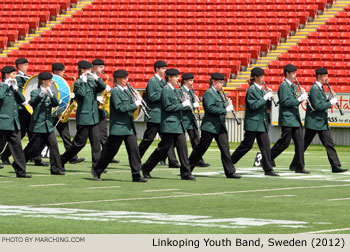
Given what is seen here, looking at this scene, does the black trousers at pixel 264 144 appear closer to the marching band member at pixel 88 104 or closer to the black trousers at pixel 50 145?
the marching band member at pixel 88 104

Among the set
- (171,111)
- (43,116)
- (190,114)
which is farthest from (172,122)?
(190,114)

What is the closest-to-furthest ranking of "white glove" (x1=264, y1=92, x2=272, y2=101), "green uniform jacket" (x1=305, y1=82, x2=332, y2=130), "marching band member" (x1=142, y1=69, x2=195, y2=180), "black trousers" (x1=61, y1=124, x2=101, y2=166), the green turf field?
1. the green turf field
2. "marching band member" (x1=142, y1=69, x2=195, y2=180)
3. "black trousers" (x1=61, y1=124, x2=101, y2=166)
4. "white glove" (x1=264, y1=92, x2=272, y2=101)
5. "green uniform jacket" (x1=305, y1=82, x2=332, y2=130)

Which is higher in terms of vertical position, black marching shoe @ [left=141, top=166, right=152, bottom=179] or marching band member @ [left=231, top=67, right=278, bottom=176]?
marching band member @ [left=231, top=67, right=278, bottom=176]

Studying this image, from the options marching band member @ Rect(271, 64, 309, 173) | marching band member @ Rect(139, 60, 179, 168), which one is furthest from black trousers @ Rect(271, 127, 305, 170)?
marching band member @ Rect(139, 60, 179, 168)

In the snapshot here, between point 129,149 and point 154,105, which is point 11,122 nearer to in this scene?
point 129,149

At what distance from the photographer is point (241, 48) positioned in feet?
115

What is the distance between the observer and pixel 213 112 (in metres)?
17.1

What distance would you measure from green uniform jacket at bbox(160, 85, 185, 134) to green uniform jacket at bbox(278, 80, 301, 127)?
111 inches

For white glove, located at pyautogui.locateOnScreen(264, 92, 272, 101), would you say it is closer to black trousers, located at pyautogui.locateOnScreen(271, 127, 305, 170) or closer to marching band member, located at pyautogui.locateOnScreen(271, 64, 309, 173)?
marching band member, located at pyautogui.locateOnScreen(271, 64, 309, 173)

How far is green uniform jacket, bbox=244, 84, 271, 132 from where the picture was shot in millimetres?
17953

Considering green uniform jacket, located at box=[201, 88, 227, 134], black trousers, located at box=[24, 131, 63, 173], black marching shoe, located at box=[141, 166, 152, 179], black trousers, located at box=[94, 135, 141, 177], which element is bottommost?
black marching shoe, located at box=[141, 166, 152, 179]

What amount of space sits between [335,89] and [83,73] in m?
13.6

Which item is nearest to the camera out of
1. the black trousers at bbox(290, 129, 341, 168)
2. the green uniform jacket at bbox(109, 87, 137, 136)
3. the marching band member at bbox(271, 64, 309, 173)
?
the green uniform jacket at bbox(109, 87, 137, 136)

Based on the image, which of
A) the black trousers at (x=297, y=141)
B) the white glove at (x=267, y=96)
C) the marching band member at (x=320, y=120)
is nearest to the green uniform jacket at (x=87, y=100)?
the white glove at (x=267, y=96)
